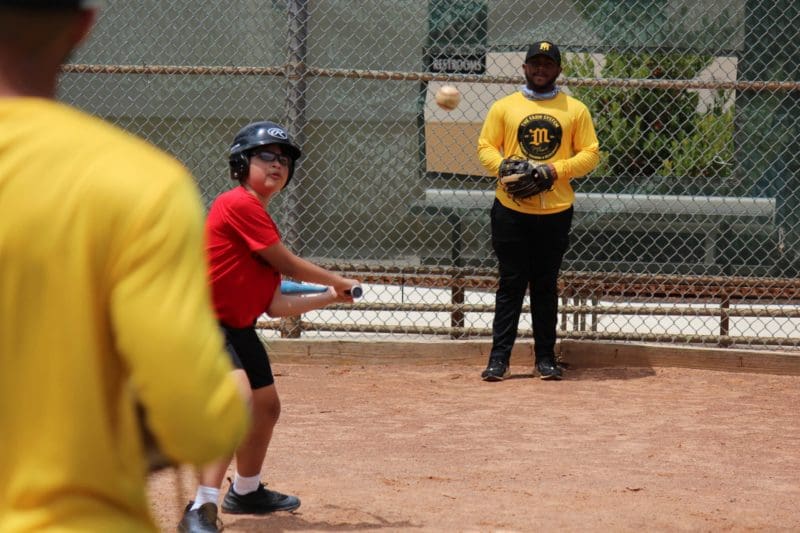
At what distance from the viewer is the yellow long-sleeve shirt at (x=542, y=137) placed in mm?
7801

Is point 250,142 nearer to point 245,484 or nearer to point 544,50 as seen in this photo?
point 245,484

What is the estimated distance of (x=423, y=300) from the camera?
8.89 meters

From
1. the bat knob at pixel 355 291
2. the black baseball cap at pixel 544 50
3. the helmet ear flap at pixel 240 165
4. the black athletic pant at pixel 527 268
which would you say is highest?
the black baseball cap at pixel 544 50

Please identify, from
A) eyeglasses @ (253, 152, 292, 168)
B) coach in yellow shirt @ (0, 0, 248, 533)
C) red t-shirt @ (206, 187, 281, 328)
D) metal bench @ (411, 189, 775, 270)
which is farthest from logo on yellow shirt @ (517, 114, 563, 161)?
coach in yellow shirt @ (0, 0, 248, 533)

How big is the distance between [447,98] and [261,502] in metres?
3.67

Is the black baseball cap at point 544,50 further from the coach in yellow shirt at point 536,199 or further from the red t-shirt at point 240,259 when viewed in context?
the red t-shirt at point 240,259

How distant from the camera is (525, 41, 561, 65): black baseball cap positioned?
7738mm

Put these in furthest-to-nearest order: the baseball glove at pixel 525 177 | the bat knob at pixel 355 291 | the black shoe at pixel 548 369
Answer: the black shoe at pixel 548 369 < the baseball glove at pixel 525 177 < the bat knob at pixel 355 291

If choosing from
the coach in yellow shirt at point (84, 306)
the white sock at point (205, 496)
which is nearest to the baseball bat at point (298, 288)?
the white sock at point (205, 496)

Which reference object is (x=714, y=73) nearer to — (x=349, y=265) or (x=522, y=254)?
(x=522, y=254)

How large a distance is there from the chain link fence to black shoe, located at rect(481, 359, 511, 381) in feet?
2.16

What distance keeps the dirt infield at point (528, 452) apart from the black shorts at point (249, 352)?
0.53 meters

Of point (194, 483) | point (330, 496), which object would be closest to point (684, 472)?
point (330, 496)

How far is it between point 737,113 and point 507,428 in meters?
3.16
